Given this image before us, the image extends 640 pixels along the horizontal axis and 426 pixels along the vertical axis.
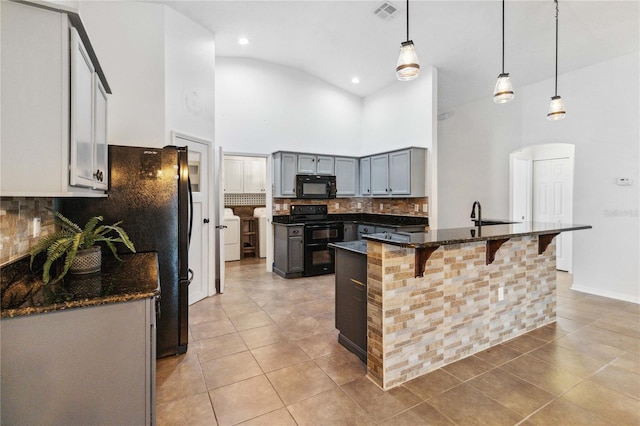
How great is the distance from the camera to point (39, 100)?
130 cm

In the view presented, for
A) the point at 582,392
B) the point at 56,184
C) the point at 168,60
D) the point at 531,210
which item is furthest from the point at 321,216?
the point at 56,184

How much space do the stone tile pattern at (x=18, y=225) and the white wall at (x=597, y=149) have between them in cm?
592

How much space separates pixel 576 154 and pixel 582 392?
3571 millimetres

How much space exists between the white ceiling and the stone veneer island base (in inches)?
101

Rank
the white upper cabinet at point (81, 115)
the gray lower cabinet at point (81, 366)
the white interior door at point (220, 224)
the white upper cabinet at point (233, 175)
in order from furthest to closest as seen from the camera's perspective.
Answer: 1. the white upper cabinet at point (233, 175)
2. the white interior door at point (220, 224)
3. the white upper cabinet at point (81, 115)
4. the gray lower cabinet at point (81, 366)

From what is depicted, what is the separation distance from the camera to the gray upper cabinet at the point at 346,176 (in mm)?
6047

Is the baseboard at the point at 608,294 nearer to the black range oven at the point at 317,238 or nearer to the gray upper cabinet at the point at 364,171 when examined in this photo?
the gray upper cabinet at the point at 364,171

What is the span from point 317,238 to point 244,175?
261 cm

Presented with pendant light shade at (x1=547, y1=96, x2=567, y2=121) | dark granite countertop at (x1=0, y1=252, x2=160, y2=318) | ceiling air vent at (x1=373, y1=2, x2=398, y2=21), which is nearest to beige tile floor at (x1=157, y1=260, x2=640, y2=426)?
dark granite countertop at (x1=0, y1=252, x2=160, y2=318)

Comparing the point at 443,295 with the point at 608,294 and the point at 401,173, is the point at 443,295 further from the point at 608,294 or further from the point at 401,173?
the point at 608,294

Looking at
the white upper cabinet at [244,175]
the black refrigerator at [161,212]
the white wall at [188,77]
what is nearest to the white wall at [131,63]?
the white wall at [188,77]

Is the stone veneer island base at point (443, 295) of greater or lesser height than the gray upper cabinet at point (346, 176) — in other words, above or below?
below

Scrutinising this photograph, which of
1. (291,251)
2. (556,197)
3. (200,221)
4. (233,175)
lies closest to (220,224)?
(200,221)

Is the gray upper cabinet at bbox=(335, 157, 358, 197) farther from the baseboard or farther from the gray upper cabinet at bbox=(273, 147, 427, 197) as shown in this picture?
the baseboard
